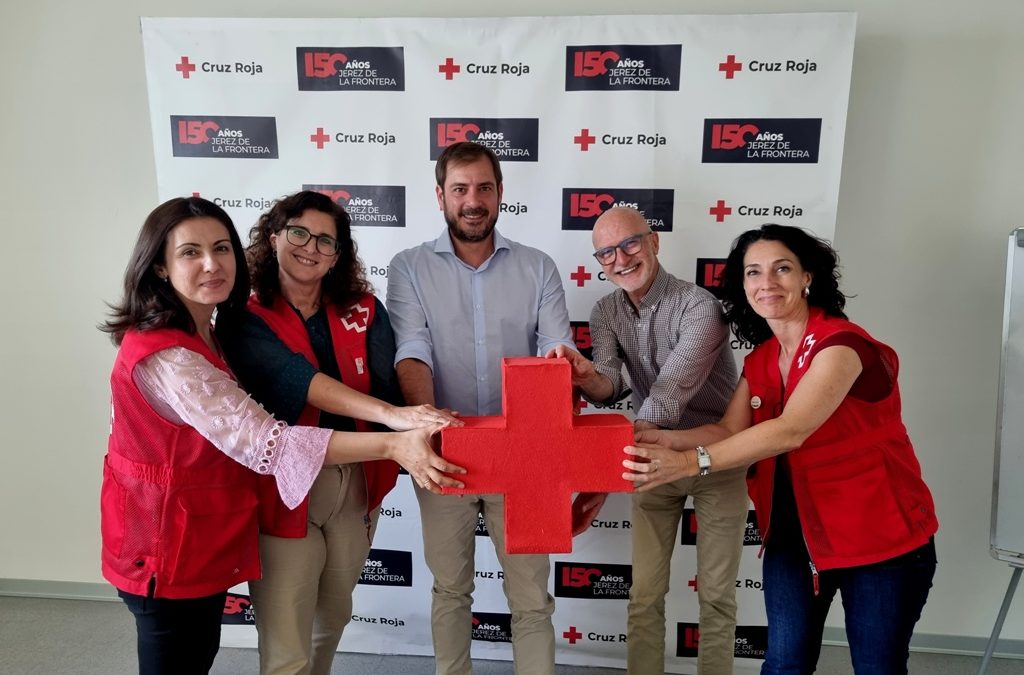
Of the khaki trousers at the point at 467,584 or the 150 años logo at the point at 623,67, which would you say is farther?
the 150 años logo at the point at 623,67

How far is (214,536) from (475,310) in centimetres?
95

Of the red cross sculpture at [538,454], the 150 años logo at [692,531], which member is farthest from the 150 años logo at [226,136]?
the 150 años logo at [692,531]

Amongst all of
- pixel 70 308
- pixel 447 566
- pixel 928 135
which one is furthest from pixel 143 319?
pixel 928 135

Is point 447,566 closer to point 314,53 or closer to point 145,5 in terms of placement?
point 314,53

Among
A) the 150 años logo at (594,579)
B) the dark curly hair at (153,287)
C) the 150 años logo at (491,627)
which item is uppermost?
the dark curly hair at (153,287)

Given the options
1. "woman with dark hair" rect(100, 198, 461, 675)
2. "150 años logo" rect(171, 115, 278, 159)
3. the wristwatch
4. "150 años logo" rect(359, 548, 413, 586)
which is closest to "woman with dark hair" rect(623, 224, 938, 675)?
the wristwatch

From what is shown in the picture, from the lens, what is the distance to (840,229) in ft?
8.17

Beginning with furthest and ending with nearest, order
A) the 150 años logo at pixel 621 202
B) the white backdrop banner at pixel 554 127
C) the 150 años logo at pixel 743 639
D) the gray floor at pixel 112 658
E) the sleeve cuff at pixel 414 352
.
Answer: the 150 años logo at pixel 743 639 < the gray floor at pixel 112 658 < the 150 años logo at pixel 621 202 < the white backdrop banner at pixel 554 127 < the sleeve cuff at pixel 414 352

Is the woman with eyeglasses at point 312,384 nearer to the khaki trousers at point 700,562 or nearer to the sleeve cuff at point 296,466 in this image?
the sleeve cuff at point 296,466

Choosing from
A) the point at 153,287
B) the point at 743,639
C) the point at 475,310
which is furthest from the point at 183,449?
the point at 743,639

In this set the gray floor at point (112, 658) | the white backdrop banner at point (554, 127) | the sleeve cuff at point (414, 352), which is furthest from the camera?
the gray floor at point (112, 658)

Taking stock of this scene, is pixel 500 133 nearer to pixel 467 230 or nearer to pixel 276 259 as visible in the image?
pixel 467 230

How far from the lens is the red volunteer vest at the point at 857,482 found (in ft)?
4.87

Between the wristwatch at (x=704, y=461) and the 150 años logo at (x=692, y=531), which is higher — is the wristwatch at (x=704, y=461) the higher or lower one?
the higher one
